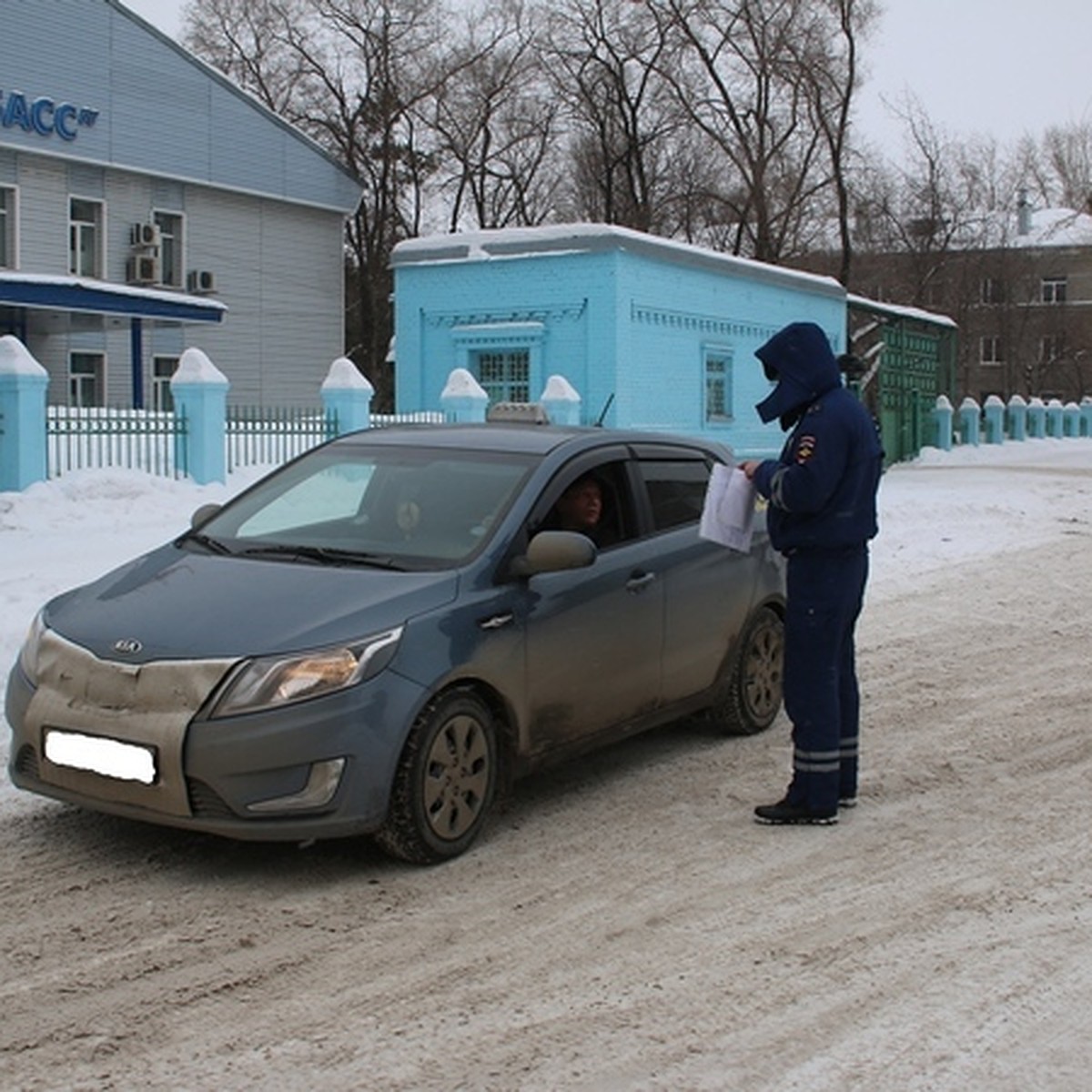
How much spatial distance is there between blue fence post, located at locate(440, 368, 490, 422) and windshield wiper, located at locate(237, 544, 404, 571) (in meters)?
13.3

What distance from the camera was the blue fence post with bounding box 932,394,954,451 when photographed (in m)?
36.9

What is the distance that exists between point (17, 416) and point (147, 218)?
18.4m

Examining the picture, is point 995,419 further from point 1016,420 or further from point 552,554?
point 552,554

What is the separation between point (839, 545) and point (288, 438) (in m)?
13.0

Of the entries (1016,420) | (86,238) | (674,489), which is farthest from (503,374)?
(1016,420)

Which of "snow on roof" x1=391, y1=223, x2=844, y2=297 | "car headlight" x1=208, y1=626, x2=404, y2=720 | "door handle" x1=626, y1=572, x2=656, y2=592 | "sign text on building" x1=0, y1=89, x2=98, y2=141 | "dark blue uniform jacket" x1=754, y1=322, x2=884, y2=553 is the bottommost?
"car headlight" x1=208, y1=626, x2=404, y2=720

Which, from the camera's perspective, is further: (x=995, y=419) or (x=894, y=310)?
(x=995, y=419)

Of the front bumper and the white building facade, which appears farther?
the white building facade

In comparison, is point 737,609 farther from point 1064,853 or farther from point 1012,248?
point 1012,248

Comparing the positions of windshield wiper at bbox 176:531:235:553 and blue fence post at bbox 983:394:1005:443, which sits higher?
blue fence post at bbox 983:394:1005:443

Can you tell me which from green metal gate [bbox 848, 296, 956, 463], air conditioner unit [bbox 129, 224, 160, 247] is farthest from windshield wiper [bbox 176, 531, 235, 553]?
air conditioner unit [bbox 129, 224, 160, 247]

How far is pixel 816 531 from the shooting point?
5.98 metres

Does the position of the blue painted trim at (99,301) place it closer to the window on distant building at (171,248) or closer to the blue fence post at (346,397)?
the window on distant building at (171,248)

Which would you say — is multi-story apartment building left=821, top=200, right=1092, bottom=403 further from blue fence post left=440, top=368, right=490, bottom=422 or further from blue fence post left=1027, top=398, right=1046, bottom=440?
blue fence post left=440, top=368, right=490, bottom=422
